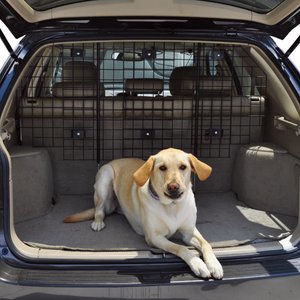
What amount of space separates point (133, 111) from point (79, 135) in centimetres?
43

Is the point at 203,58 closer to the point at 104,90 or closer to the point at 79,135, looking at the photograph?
the point at 104,90

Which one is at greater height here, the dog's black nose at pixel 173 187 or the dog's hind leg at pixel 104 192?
the dog's black nose at pixel 173 187

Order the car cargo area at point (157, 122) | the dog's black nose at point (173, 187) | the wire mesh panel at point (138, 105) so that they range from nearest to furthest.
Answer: the dog's black nose at point (173, 187)
the car cargo area at point (157, 122)
the wire mesh panel at point (138, 105)

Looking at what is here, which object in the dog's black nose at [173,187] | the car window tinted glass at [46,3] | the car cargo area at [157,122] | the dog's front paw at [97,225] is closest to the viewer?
the dog's black nose at [173,187]

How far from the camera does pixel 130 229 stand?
292cm

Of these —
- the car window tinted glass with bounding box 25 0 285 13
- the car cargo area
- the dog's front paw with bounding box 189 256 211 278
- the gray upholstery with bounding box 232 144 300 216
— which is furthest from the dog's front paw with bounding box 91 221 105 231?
the car window tinted glass with bounding box 25 0 285 13

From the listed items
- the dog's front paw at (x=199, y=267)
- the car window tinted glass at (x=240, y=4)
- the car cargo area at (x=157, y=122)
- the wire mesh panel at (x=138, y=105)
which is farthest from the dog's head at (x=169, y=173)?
the wire mesh panel at (x=138, y=105)

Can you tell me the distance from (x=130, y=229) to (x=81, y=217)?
0.34 meters

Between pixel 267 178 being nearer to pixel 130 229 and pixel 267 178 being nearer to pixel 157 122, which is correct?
pixel 157 122

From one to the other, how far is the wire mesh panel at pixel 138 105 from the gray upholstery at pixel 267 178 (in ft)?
0.81

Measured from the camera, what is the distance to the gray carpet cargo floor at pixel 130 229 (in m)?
2.66

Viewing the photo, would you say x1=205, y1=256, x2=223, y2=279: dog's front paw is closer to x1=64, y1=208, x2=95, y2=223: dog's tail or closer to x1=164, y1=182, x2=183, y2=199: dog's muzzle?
x1=164, y1=182, x2=183, y2=199: dog's muzzle

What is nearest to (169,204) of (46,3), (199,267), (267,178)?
(199,267)

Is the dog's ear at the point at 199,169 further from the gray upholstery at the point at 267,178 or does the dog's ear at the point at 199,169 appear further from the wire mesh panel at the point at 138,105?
the wire mesh panel at the point at 138,105
